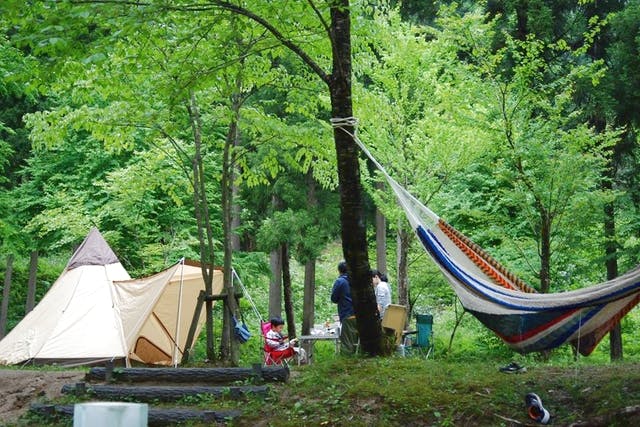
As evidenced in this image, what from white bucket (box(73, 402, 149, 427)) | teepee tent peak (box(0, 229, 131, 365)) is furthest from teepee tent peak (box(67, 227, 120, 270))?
white bucket (box(73, 402, 149, 427))

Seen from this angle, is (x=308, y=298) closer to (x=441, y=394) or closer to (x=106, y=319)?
(x=106, y=319)

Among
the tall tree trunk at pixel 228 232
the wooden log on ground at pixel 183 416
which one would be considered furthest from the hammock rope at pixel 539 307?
the tall tree trunk at pixel 228 232

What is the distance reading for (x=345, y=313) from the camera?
8344 millimetres

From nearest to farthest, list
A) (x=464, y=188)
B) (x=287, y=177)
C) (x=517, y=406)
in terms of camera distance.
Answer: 1. (x=517, y=406)
2. (x=287, y=177)
3. (x=464, y=188)

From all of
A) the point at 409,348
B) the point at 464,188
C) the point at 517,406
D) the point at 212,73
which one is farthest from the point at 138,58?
the point at 464,188

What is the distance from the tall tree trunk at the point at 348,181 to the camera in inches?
249

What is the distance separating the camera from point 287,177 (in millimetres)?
14070

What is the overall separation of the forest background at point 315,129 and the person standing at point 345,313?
1308 millimetres

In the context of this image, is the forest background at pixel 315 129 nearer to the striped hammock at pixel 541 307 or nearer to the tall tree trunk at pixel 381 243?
the tall tree trunk at pixel 381 243

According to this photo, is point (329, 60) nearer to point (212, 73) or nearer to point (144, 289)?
point (212, 73)

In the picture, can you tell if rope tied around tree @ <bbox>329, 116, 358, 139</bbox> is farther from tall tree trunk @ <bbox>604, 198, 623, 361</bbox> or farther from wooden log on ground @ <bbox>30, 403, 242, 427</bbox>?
tall tree trunk @ <bbox>604, 198, 623, 361</bbox>

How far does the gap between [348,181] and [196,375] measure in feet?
7.66

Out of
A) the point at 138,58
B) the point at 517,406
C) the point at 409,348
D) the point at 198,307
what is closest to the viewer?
the point at 517,406

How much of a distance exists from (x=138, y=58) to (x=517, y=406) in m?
4.29
